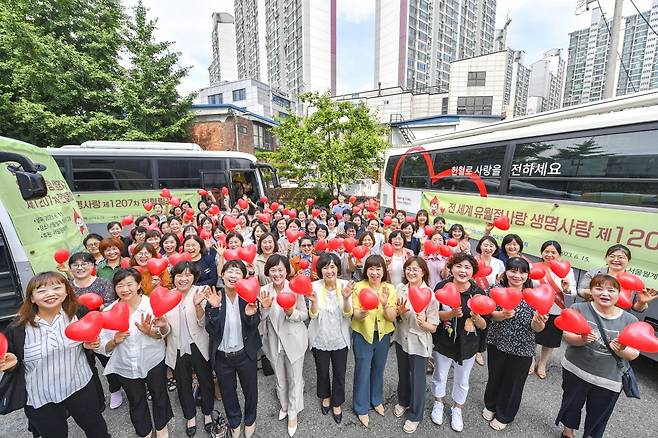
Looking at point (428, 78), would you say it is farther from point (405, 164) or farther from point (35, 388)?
point (35, 388)

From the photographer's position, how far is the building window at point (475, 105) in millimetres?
24895

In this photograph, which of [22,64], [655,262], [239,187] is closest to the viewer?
[655,262]

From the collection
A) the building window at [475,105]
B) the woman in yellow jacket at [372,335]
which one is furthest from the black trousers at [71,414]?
the building window at [475,105]

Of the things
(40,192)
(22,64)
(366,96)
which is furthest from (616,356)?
(366,96)

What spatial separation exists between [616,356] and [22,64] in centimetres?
1829

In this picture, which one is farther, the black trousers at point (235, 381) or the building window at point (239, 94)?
the building window at point (239, 94)

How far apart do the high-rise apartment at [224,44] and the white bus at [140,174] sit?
5754cm

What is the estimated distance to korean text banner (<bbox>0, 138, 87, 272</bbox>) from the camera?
3.26 meters

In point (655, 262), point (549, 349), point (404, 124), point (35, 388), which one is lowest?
point (549, 349)

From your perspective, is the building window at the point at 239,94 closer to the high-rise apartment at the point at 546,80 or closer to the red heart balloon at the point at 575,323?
the red heart balloon at the point at 575,323

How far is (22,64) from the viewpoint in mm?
11133

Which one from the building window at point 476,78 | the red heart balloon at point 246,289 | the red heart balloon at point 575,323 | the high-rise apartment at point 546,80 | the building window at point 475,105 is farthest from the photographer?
the high-rise apartment at point 546,80

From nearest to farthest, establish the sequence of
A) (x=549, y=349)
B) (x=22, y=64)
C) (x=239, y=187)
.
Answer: (x=549, y=349), (x=239, y=187), (x=22, y=64)

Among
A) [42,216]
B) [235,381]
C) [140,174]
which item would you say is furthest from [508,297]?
[140,174]
